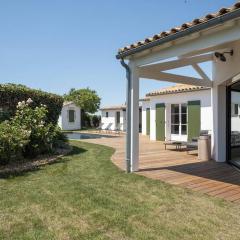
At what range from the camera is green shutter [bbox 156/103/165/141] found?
18062mm

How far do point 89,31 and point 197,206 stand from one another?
33.9 ft

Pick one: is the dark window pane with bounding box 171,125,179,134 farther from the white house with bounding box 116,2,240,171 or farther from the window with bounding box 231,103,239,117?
the window with bounding box 231,103,239,117

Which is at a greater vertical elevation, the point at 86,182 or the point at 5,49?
the point at 5,49

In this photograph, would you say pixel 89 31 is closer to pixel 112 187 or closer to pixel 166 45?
pixel 166 45

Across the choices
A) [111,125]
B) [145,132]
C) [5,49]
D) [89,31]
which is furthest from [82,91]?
[89,31]

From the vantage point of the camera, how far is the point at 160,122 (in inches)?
719

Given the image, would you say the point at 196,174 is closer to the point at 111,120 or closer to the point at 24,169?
the point at 24,169

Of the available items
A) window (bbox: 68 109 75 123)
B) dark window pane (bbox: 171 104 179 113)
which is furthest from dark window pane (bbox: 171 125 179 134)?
window (bbox: 68 109 75 123)

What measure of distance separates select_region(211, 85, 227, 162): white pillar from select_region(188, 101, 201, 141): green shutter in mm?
6284

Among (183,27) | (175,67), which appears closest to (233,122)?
(175,67)

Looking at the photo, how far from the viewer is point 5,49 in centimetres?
1564

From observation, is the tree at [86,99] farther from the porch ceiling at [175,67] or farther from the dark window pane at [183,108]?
the porch ceiling at [175,67]

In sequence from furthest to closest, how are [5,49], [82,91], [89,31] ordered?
[82,91] < [5,49] < [89,31]

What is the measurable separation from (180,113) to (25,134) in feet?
35.1
